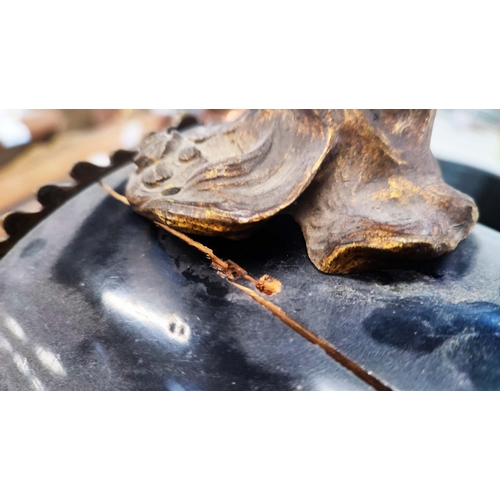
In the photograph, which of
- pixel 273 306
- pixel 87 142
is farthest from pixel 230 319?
pixel 87 142

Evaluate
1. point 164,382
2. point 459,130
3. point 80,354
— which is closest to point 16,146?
point 80,354

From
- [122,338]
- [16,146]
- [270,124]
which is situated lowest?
[122,338]

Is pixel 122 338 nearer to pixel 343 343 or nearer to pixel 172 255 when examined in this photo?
pixel 172 255

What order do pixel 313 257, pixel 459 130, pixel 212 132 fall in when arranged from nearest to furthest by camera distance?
pixel 313 257 < pixel 212 132 < pixel 459 130

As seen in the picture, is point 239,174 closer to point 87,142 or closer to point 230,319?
point 230,319

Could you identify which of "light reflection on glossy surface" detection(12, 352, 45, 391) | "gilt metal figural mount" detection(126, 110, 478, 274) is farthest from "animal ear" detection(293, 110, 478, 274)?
"light reflection on glossy surface" detection(12, 352, 45, 391)

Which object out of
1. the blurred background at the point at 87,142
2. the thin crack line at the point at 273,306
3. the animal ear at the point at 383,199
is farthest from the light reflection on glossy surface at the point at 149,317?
the blurred background at the point at 87,142

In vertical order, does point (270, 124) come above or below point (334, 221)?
above
